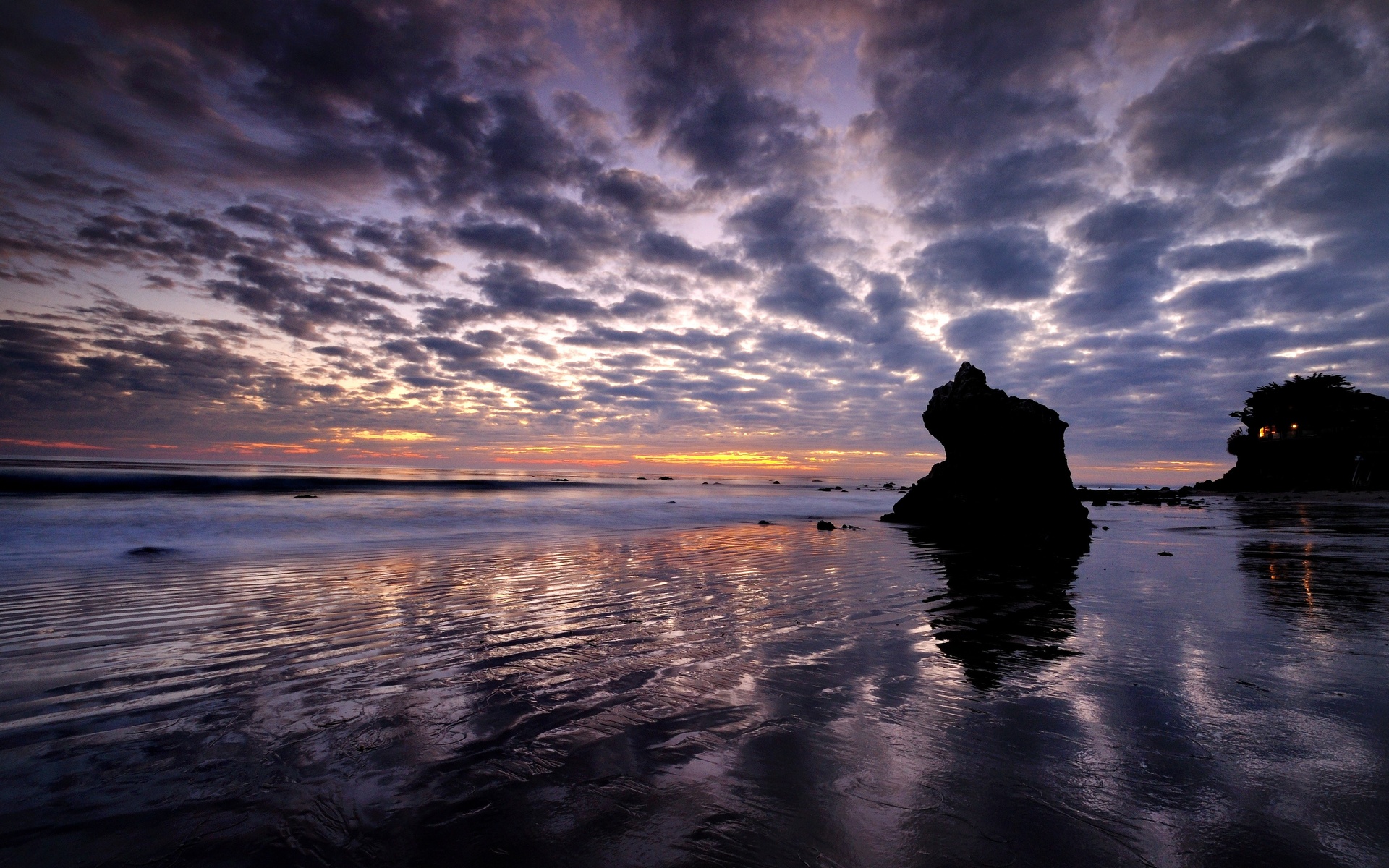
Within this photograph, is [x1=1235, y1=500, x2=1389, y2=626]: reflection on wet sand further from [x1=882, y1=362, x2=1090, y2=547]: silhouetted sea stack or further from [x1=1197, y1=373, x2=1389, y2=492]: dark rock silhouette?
[x1=1197, y1=373, x2=1389, y2=492]: dark rock silhouette

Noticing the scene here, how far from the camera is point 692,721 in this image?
14.9 ft

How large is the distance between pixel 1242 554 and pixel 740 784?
1975 cm

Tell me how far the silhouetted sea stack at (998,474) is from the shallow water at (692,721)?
10.9 metres

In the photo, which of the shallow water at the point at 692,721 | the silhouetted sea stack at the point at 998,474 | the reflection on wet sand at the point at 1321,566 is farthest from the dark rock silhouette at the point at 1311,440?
the shallow water at the point at 692,721

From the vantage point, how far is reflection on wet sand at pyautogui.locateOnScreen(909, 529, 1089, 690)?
6281 mm

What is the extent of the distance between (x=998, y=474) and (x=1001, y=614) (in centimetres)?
1774

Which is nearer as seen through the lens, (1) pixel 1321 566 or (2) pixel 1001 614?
(2) pixel 1001 614

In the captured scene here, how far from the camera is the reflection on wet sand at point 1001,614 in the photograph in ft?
20.6

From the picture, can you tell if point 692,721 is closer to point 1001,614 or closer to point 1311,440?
point 1001,614

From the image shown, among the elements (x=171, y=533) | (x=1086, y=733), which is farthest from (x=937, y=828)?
(x=171, y=533)

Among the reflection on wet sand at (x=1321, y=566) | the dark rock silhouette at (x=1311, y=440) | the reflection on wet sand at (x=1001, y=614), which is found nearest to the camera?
the reflection on wet sand at (x=1001, y=614)

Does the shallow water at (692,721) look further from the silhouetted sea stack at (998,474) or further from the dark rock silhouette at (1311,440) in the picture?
the dark rock silhouette at (1311,440)

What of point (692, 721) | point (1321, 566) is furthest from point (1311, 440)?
point (692, 721)

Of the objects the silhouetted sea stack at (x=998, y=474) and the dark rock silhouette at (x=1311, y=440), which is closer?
the silhouetted sea stack at (x=998, y=474)
